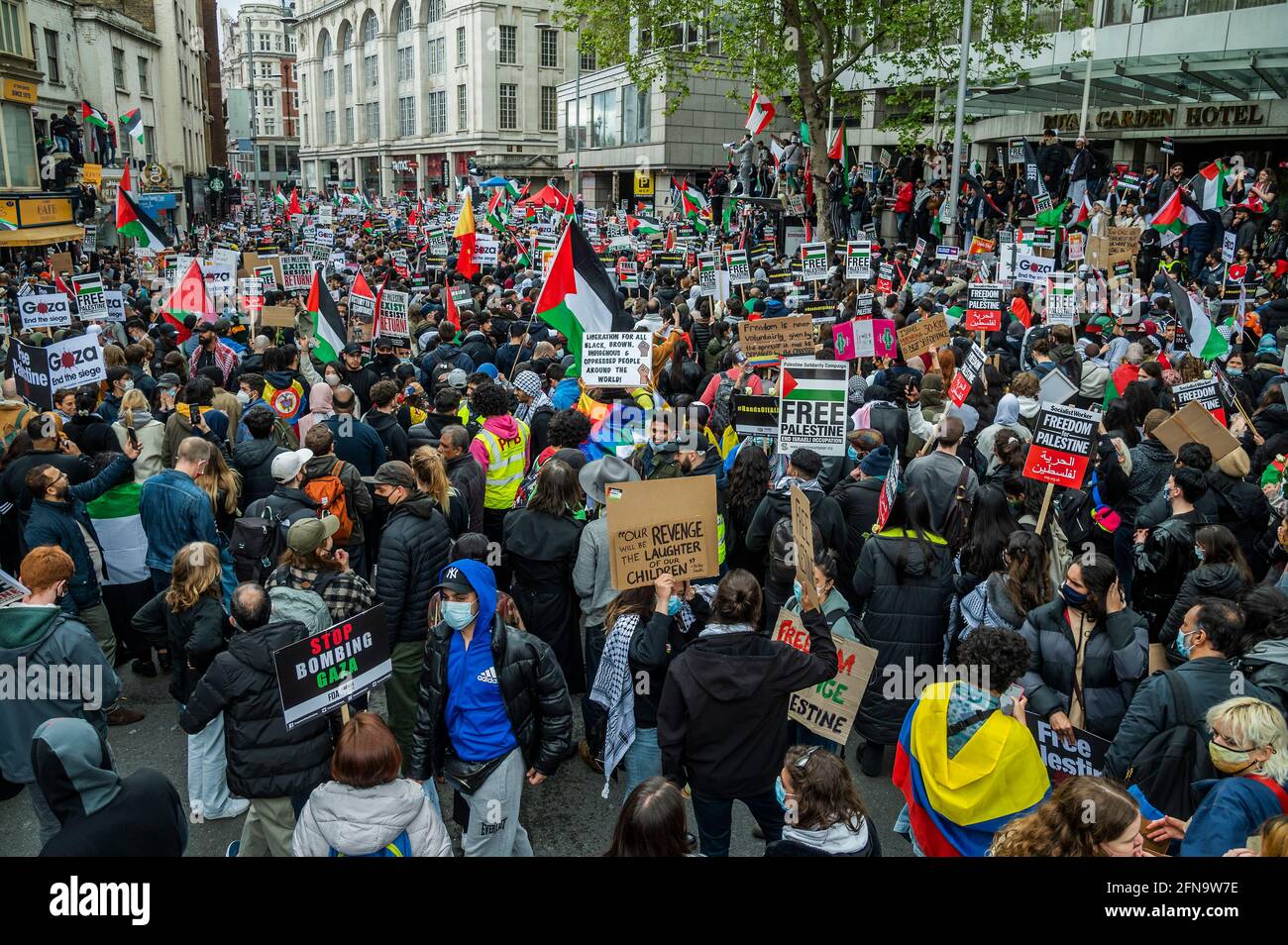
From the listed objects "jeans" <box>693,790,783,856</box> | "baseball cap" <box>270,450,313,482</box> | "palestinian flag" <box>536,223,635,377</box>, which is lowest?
"jeans" <box>693,790,783,856</box>

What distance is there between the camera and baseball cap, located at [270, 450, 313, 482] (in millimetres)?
6234

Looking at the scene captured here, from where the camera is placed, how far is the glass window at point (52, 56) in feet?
108

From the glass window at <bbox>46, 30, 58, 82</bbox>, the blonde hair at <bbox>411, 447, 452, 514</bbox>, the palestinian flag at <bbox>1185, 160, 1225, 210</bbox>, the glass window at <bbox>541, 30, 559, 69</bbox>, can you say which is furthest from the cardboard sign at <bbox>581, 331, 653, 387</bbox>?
the glass window at <bbox>541, 30, 559, 69</bbox>

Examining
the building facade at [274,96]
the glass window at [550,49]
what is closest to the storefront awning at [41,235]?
the glass window at [550,49]

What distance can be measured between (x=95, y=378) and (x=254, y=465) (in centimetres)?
243

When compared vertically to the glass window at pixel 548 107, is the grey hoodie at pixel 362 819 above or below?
below

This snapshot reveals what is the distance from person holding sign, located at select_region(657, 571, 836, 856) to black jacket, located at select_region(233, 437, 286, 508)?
4.36m

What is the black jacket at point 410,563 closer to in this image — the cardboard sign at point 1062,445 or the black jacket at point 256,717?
the black jacket at point 256,717

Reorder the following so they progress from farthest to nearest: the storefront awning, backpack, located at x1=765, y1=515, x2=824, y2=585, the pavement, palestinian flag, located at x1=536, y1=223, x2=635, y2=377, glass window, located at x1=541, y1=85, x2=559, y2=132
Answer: glass window, located at x1=541, y1=85, x2=559, y2=132, the storefront awning, palestinian flag, located at x1=536, y1=223, x2=635, y2=377, backpack, located at x1=765, y1=515, x2=824, y2=585, the pavement

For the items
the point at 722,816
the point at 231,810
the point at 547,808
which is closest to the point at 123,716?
the point at 231,810

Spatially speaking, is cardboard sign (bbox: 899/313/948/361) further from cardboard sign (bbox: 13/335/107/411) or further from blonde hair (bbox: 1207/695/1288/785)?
cardboard sign (bbox: 13/335/107/411)

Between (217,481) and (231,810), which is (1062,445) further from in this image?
(217,481)

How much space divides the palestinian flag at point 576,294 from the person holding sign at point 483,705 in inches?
224
